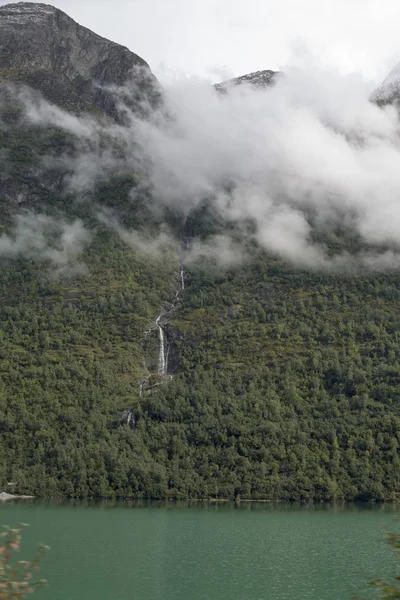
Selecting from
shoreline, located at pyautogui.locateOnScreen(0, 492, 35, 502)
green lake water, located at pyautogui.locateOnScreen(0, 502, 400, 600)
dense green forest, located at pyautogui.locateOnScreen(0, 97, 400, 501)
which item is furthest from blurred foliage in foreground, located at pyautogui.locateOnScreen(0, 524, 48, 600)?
dense green forest, located at pyautogui.locateOnScreen(0, 97, 400, 501)

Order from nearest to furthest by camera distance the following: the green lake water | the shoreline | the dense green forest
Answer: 1. the green lake water
2. the shoreline
3. the dense green forest

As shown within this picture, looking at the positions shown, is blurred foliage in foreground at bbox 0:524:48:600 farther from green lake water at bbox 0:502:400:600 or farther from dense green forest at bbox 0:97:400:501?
dense green forest at bbox 0:97:400:501

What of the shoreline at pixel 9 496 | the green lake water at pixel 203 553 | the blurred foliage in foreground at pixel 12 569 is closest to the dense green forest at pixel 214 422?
the shoreline at pixel 9 496

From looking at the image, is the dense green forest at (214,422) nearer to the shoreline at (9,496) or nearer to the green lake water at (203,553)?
the shoreline at (9,496)

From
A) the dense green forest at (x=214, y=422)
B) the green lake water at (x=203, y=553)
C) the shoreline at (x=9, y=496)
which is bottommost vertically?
the green lake water at (x=203, y=553)

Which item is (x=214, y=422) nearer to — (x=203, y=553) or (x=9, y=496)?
(x=9, y=496)

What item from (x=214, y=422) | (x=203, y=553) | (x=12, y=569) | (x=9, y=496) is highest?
(x=214, y=422)

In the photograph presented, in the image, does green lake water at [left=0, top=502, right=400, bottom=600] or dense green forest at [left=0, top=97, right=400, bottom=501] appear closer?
green lake water at [left=0, top=502, right=400, bottom=600]

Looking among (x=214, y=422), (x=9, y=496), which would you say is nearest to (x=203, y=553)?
(x=9, y=496)
